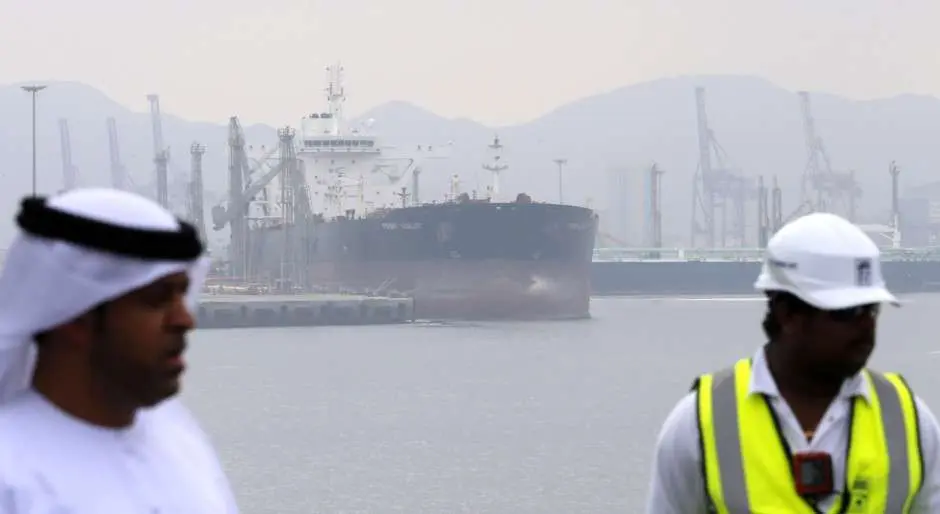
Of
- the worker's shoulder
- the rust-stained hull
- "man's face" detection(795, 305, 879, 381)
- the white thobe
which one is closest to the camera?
the white thobe

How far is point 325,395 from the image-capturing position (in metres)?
35.9

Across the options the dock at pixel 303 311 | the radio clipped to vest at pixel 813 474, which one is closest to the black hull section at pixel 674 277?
the dock at pixel 303 311

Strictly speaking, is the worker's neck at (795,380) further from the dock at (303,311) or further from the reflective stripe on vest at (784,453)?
the dock at (303,311)

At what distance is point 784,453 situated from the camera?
254 centimetres

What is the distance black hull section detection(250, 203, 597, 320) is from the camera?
213ft

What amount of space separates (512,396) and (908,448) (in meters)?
33.1

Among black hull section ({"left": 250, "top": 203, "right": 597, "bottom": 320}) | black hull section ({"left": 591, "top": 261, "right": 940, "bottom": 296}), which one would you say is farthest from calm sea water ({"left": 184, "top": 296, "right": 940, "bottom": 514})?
black hull section ({"left": 591, "top": 261, "right": 940, "bottom": 296})

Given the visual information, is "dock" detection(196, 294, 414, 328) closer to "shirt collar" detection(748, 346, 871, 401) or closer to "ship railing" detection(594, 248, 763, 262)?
"ship railing" detection(594, 248, 763, 262)

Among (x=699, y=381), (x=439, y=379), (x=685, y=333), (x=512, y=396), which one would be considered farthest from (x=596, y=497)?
(x=685, y=333)

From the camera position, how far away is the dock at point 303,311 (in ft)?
208

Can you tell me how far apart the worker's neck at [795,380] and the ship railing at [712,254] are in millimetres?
106672

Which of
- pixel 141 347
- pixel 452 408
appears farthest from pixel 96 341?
pixel 452 408

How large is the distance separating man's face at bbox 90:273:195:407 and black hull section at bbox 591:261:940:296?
103 m

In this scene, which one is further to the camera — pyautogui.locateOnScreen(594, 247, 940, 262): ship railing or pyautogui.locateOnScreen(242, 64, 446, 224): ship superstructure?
pyautogui.locateOnScreen(594, 247, 940, 262): ship railing
